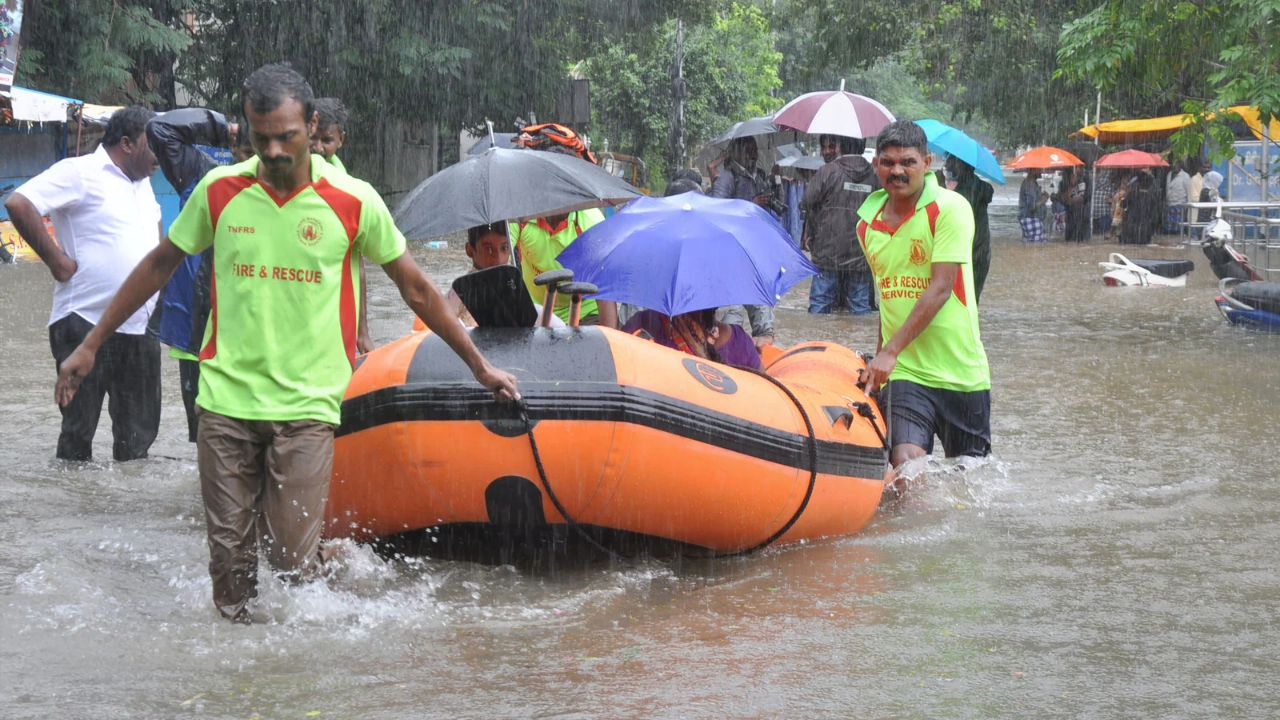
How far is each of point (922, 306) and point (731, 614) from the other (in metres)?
1.73

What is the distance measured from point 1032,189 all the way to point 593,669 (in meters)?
26.0

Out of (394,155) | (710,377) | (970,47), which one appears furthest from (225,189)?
(394,155)

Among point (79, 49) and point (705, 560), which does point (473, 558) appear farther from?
point (79, 49)

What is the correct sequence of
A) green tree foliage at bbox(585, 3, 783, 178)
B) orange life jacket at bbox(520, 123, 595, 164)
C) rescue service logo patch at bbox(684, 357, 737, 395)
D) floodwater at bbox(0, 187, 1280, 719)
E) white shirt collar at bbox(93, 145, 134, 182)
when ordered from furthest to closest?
green tree foliage at bbox(585, 3, 783, 178) < orange life jacket at bbox(520, 123, 595, 164) < white shirt collar at bbox(93, 145, 134, 182) < rescue service logo patch at bbox(684, 357, 737, 395) < floodwater at bbox(0, 187, 1280, 719)

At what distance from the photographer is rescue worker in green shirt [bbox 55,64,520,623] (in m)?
4.21

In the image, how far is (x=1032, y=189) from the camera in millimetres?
28453

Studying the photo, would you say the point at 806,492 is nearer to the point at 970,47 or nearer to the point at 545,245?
the point at 545,245

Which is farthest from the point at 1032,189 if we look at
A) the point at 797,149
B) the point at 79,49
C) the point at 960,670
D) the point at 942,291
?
the point at 960,670

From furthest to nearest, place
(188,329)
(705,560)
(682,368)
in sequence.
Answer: (188,329) < (705,560) < (682,368)

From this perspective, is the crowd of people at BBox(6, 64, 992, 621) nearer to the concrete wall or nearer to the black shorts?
the black shorts

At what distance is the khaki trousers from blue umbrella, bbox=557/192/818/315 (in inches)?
65.3

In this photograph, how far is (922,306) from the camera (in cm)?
582

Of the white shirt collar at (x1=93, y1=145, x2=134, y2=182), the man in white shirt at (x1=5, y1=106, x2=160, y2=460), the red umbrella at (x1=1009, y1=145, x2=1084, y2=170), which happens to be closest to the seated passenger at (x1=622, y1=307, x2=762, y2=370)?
the man in white shirt at (x1=5, y1=106, x2=160, y2=460)

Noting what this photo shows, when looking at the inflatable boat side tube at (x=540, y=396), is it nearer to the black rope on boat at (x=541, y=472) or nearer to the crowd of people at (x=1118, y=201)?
the black rope on boat at (x=541, y=472)
